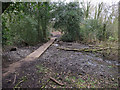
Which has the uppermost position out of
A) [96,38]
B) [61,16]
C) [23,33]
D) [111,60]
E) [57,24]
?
[61,16]

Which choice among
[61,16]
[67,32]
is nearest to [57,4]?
[61,16]

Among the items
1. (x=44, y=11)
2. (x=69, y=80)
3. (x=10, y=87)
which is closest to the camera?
(x=10, y=87)

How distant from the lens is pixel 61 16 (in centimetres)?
695

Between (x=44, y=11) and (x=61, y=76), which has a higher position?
(x=44, y=11)

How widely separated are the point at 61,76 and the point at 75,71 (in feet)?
1.19

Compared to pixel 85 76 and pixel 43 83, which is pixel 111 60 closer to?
pixel 85 76

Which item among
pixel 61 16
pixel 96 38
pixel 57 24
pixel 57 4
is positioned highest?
pixel 57 4

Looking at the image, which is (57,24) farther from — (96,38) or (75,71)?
(75,71)

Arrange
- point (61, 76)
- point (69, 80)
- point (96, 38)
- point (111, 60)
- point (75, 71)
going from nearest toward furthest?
point (69, 80) → point (61, 76) → point (75, 71) → point (111, 60) → point (96, 38)

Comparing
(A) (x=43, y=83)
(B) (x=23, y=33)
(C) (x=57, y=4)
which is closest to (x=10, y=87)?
(A) (x=43, y=83)

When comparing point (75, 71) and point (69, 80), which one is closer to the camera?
point (69, 80)

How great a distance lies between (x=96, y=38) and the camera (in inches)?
259

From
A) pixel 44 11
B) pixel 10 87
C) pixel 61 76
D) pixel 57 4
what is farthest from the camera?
pixel 57 4

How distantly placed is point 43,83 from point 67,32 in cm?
626
